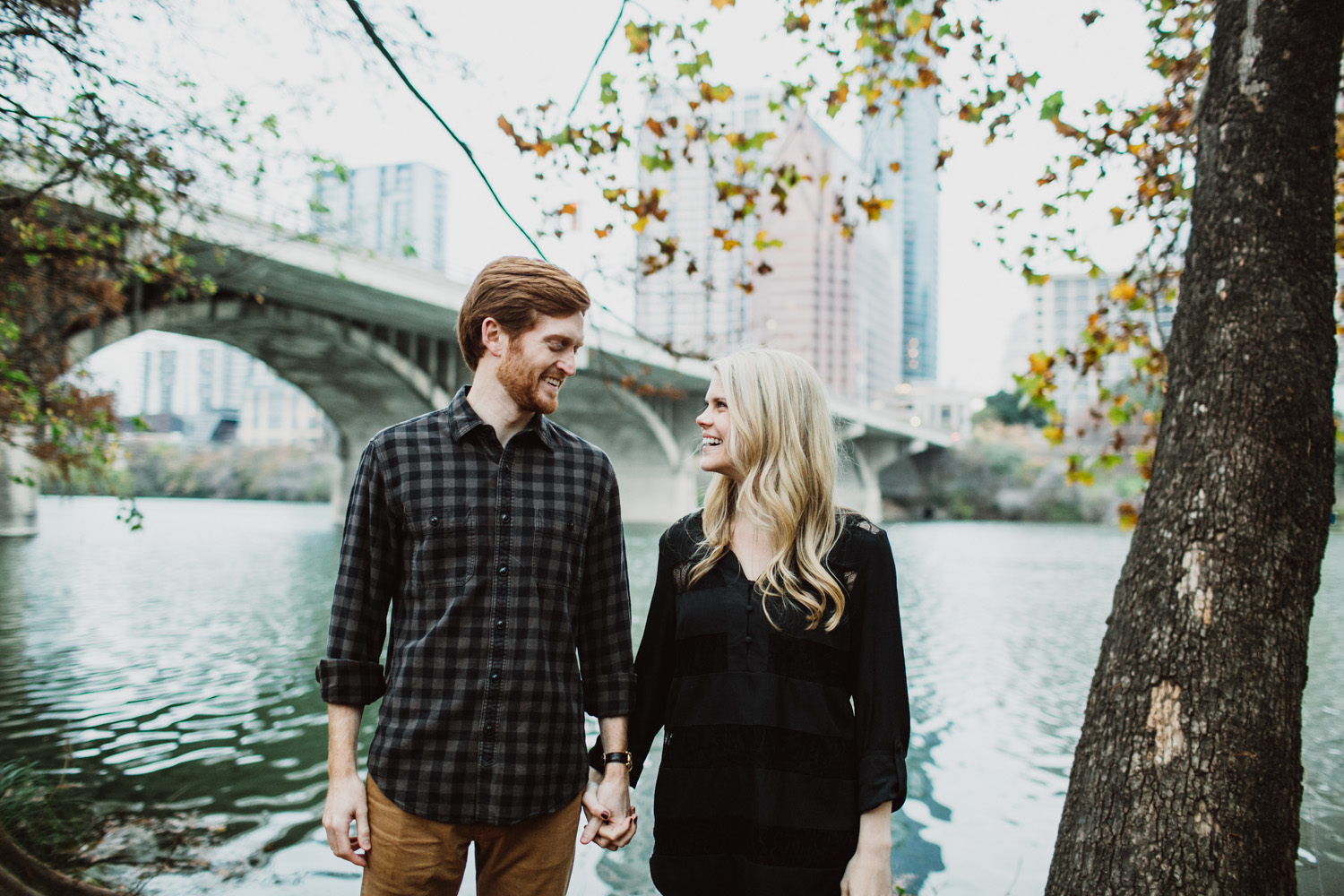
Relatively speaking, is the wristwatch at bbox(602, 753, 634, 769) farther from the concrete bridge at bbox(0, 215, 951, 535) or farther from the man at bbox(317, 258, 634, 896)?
the concrete bridge at bbox(0, 215, 951, 535)

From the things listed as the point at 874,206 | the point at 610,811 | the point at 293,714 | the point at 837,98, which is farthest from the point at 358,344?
the point at 610,811

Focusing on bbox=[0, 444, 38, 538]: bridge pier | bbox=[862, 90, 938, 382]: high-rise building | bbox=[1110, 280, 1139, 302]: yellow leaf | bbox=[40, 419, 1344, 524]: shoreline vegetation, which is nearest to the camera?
bbox=[862, 90, 938, 382]: high-rise building

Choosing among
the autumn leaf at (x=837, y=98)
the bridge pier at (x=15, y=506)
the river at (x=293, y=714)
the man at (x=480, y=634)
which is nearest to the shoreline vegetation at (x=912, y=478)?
the bridge pier at (x=15, y=506)

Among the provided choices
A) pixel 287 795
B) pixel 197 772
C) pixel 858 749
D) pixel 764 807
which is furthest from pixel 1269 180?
pixel 197 772

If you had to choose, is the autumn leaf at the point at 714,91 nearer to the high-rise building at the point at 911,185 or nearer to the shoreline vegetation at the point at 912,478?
the high-rise building at the point at 911,185

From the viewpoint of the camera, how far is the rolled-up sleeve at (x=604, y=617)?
1.93m

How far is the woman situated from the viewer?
1.78 meters

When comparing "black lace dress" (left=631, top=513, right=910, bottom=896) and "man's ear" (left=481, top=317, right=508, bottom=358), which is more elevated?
"man's ear" (left=481, top=317, right=508, bottom=358)

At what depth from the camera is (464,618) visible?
1755 millimetres

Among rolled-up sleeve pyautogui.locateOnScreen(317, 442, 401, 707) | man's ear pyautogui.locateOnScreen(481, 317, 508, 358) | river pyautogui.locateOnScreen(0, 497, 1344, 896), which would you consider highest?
man's ear pyautogui.locateOnScreen(481, 317, 508, 358)

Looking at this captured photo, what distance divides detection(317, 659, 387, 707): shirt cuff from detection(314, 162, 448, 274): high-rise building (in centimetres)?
437

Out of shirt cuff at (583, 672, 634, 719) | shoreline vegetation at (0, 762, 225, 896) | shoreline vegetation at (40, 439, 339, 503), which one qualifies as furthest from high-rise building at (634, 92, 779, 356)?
shoreline vegetation at (40, 439, 339, 503)

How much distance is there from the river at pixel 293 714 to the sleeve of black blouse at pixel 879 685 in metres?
2.85

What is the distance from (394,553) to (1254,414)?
7.27 feet
